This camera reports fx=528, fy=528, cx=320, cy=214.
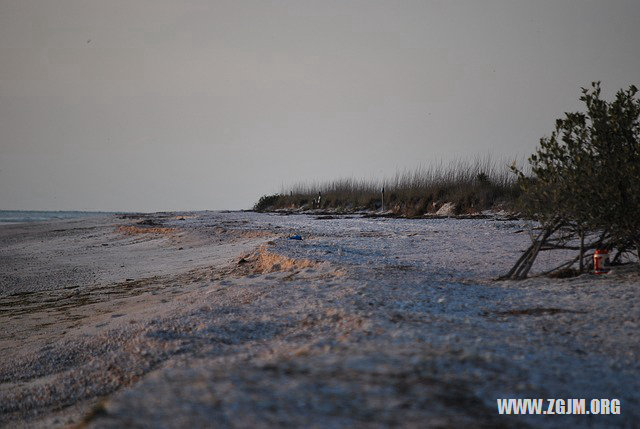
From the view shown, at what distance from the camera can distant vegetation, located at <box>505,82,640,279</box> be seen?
3.74 m

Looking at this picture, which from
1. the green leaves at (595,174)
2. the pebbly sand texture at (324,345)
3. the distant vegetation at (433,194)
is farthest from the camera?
the distant vegetation at (433,194)

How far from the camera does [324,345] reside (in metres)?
1.97

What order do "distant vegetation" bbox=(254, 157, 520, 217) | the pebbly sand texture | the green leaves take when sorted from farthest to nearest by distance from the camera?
"distant vegetation" bbox=(254, 157, 520, 217), the green leaves, the pebbly sand texture

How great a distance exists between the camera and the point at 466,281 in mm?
4125

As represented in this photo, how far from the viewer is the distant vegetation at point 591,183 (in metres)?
3.74

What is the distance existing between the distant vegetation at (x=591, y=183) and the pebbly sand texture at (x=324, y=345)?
0.31m

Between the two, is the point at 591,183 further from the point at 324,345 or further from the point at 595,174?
the point at 324,345

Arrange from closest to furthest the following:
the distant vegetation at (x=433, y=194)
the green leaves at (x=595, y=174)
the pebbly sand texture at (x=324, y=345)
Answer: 1. the pebbly sand texture at (x=324, y=345)
2. the green leaves at (x=595, y=174)
3. the distant vegetation at (x=433, y=194)

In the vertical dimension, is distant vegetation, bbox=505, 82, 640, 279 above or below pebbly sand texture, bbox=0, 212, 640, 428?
above

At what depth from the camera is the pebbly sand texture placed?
4.49ft

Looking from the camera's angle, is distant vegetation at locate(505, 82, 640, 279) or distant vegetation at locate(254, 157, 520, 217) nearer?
distant vegetation at locate(505, 82, 640, 279)

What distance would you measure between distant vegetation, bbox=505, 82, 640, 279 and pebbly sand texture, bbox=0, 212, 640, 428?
31cm

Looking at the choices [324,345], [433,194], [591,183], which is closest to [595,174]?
[591,183]

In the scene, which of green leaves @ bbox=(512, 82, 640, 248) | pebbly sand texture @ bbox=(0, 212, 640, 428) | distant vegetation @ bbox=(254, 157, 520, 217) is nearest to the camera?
pebbly sand texture @ bbox=(0, 212, 640, 428)
